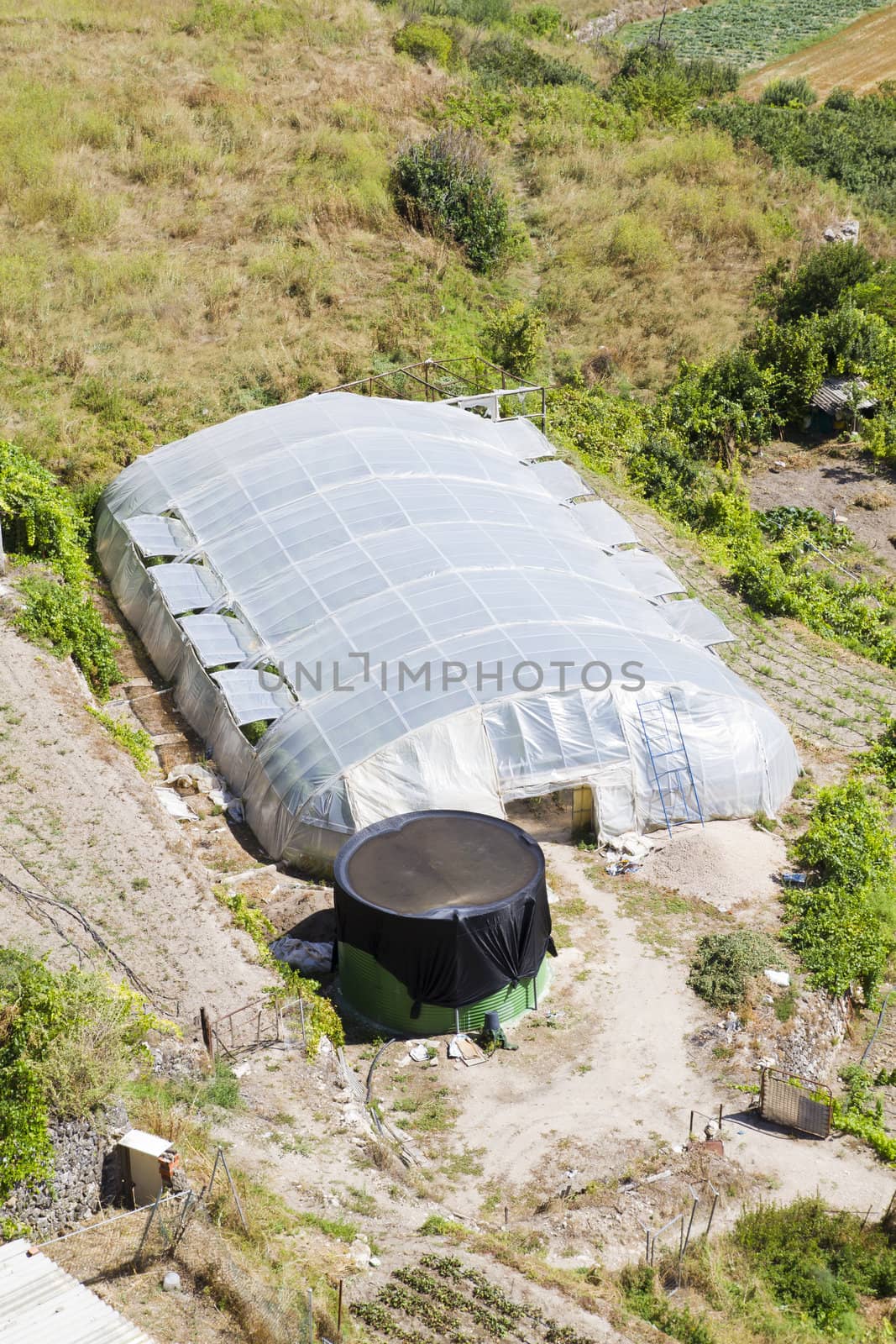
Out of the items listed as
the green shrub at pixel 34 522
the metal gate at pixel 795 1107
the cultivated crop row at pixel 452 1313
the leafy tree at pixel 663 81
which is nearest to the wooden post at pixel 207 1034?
the cultivated crop row at pixel 452 1313

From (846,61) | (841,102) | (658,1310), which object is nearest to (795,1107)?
(658,1310)

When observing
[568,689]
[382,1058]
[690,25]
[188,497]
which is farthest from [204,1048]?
[690,25]

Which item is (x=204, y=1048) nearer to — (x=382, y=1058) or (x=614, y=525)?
(x=382, y=1058)

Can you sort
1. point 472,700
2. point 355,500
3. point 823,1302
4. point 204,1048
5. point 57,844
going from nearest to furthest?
point 823,1302, point 204,1048, point 57,844, point 472,700, point 355,500

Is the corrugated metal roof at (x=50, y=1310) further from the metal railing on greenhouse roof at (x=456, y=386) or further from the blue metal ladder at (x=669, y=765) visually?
the metal railing on greenhouse roof at (x=456, y=386)

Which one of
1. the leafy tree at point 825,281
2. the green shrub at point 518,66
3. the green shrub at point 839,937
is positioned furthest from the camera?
the green shrub at point 518,66

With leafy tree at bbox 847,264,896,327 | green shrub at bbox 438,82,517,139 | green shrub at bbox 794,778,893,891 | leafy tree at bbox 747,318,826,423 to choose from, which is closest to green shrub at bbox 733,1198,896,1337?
green shrub at bbox 794,778,893,891
